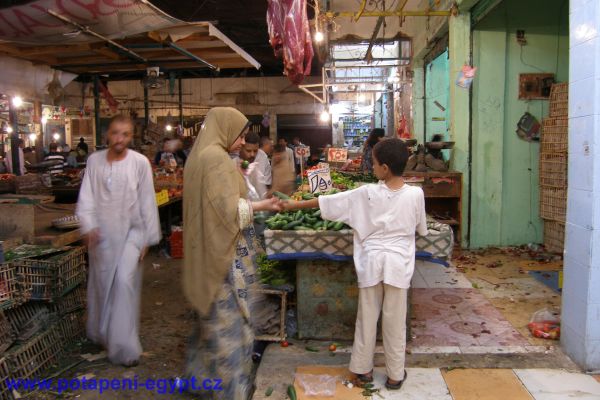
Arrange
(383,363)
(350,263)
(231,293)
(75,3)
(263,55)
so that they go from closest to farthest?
(231,293), (383,363), (350,263), (75,3), (263,55)

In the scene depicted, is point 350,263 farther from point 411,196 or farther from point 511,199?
point 511,199

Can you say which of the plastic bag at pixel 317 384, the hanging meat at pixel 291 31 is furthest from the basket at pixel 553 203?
the plastic bag at pixel 317 384

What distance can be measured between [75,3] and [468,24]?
5874 millimetres

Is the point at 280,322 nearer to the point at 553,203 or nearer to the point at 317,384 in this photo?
the point at 317,384

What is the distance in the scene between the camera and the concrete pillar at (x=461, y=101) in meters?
7.69

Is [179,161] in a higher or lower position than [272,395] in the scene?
higher

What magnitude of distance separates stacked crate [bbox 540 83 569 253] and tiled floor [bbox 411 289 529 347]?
2438mm

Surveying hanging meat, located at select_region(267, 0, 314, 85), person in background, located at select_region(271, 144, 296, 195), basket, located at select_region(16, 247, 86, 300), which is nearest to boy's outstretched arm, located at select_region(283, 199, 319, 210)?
basket, located at select_region(16, 247, 86, 300)

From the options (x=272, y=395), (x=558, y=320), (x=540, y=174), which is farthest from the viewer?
(x=540, y=174)

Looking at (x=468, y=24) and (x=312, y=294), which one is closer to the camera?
(x=312, y=294)

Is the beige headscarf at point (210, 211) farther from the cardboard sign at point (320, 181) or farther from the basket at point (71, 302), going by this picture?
the cardboard sign at point (320, 181)

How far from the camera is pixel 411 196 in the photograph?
3.39 meters

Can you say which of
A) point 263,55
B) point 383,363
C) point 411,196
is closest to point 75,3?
point 411,196

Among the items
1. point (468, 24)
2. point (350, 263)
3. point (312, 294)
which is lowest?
point (312, 294)
